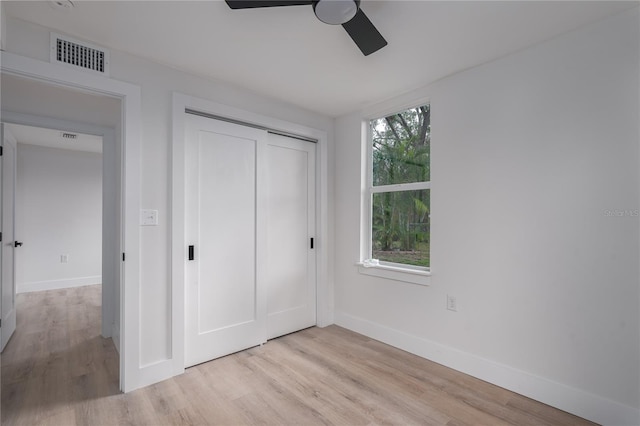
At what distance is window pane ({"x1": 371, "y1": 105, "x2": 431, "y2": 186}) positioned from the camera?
298cm

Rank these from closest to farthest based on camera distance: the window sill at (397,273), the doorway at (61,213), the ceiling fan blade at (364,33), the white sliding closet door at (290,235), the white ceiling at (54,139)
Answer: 1. the ceiling fan blade at (364,33)
2. the window sill at (397,273)
3. the white sliding closet door at (290,235)
4. the white ceiling at (54,139)
5. the doorway at (61,213)

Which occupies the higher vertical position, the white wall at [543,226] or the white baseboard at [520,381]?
the white wall at [543,226]

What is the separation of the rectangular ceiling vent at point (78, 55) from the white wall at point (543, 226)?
8.39 ft

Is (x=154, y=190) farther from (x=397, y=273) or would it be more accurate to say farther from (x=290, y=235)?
(x=397, y=273)

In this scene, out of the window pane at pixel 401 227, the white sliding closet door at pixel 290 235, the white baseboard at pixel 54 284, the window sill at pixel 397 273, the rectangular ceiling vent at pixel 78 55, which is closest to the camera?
the rectangular ceiling vent at pixel 78 55

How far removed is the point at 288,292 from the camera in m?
3.38

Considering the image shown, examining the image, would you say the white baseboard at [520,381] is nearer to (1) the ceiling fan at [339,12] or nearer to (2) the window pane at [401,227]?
(2) the window pane at [401,227]

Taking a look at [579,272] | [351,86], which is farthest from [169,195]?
[579,272]

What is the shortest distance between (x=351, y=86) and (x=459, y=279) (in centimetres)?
193

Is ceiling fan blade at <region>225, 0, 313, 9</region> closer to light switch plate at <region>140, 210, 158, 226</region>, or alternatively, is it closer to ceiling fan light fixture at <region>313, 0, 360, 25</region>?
ceiling fan light fixture at <region>313, 0, 360, 25</region>

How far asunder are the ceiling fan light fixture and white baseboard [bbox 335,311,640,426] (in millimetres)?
2549

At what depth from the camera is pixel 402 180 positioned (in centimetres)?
317

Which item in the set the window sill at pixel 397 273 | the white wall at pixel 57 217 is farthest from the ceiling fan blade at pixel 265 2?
the white wall at pixel 57 217

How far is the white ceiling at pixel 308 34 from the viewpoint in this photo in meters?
1.80
